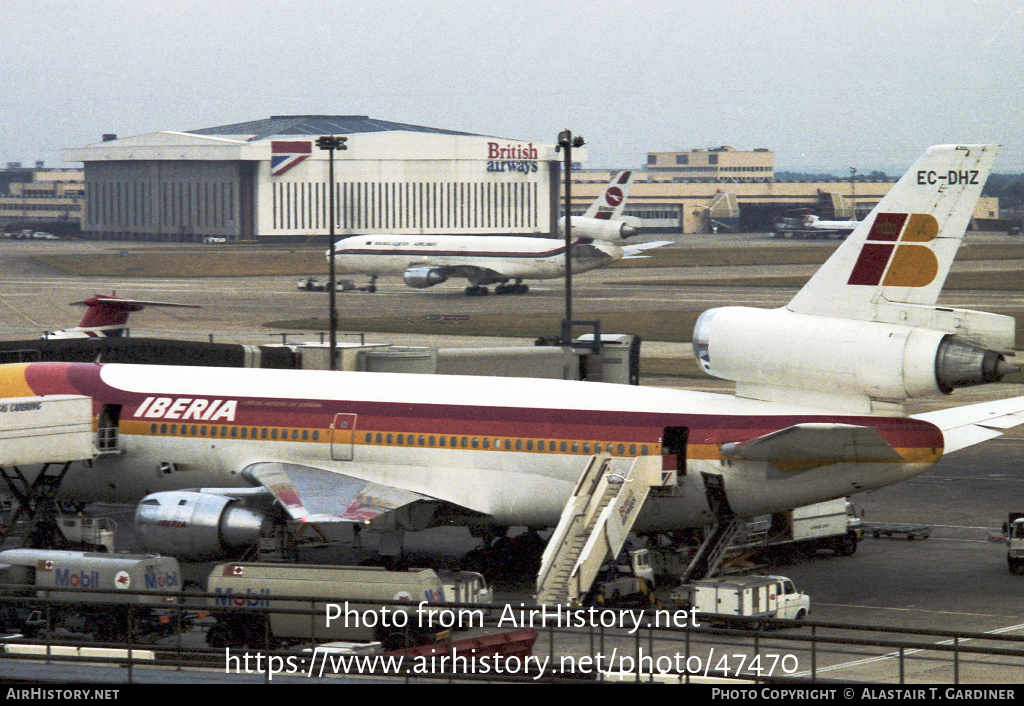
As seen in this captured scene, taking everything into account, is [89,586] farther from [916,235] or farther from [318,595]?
[916,235]

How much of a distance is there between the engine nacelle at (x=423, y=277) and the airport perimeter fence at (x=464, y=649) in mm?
86206

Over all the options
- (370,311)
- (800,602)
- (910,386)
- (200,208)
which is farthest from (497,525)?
(200,208)

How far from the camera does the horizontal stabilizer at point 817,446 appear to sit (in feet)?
107

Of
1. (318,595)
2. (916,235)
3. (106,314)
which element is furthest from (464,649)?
(106,314)

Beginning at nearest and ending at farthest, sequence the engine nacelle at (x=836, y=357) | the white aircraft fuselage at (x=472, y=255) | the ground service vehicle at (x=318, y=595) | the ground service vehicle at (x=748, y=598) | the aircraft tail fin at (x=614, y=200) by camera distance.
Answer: the ground service vehicle at (x=318, y=595) < the engine nacelle at (x=836, y=357) < the ground service vehicle at (x=748, y=598) < the white aircraft fuselage at (x=472, y=255) < the aircraft tail fin at (x=614, y=200)

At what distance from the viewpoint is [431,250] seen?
12300cm

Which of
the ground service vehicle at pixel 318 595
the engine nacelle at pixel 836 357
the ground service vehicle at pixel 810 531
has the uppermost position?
the engine nacelle at pixel 836 357

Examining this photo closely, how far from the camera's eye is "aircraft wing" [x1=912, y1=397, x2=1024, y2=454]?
3539 centimetres

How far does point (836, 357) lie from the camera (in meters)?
33.2

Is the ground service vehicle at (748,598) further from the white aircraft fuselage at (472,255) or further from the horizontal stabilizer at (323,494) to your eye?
the white aircraft fuselage at (472,255)

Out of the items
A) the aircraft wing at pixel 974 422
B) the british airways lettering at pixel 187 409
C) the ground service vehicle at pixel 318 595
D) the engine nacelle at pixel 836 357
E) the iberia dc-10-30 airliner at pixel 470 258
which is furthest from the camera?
the iberia dc-10-30 airliner at pixel 470 258

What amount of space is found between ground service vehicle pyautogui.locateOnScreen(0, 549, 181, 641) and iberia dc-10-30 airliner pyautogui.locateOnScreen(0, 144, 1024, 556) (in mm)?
4521

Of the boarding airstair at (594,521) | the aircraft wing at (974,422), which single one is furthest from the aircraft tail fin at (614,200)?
the boarding airstair at (594,521)

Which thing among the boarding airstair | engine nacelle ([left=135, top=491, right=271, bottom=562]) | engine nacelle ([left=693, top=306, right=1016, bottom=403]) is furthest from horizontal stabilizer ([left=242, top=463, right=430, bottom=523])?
engine nacelle ([left=693, top=306, right=1016, bottom=403])
